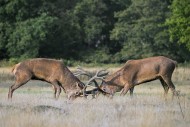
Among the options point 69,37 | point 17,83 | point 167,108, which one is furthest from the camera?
point 69,37

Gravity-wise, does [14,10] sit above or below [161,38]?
above

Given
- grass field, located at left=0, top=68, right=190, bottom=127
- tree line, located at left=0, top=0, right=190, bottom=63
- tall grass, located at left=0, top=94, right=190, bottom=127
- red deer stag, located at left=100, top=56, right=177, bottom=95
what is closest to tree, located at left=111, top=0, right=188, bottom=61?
tree line, located at left=0, top=0, right=190, bottom=63

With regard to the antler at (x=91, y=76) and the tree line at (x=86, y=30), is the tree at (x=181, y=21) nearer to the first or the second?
the tree line at (x=86, y=30)

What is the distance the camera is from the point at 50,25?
59.2 m

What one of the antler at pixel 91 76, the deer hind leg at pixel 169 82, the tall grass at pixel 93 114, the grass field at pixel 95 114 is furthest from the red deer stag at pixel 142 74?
the tall grass at pixel 93 114

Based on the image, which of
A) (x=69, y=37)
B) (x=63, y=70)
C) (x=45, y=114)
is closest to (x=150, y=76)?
(x=63, y=70)

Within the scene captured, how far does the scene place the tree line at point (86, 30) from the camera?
59156 millimetres

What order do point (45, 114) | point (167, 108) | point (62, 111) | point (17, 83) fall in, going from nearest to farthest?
point (45, 114) < point (62, 111) < point (167, 108) < point (17, 83)

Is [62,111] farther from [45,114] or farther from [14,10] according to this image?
[14,10]

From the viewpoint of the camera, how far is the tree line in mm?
59156

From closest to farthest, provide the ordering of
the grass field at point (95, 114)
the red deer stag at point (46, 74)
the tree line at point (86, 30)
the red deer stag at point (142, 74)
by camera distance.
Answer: the grass field at point (95, 114) → the red deer stag at point (46, 74) → the red deer stag at point (142, 74) → the tree line at point (86, 30)

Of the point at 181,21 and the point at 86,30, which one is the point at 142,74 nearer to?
the point at 181,21

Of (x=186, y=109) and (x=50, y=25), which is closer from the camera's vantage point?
(x=186, y=109)

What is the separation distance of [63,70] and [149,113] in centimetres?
749
